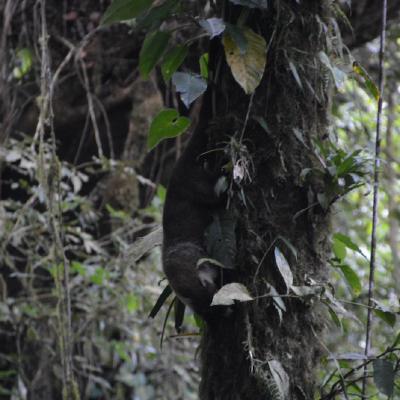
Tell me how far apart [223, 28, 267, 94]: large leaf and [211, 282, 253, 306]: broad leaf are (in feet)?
1.88

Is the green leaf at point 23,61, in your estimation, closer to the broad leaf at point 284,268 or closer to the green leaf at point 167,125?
the green leaf at point 167,125

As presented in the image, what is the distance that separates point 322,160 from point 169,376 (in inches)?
108

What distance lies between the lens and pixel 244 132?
2.05m

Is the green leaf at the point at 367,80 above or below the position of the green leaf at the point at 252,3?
below

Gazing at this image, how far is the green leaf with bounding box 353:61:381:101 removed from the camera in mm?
2257

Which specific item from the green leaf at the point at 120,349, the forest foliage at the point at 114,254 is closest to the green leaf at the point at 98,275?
the forest foliage at the point at 114,254

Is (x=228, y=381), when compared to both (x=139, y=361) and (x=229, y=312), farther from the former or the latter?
(x=139, y=361)

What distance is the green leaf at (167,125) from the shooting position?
6.86 ft

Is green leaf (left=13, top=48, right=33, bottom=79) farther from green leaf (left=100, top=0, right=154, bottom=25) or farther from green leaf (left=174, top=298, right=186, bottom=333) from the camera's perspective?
green leaf (left=174, top=298, right=186, bottom=333)

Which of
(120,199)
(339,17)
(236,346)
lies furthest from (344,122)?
(236,346)

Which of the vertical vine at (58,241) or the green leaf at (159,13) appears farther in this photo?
the vertical vine at (58,241)

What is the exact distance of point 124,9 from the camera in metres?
2.08

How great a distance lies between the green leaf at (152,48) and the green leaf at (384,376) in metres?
1.22

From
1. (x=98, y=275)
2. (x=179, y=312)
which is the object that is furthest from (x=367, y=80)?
(x=98, y=275)
